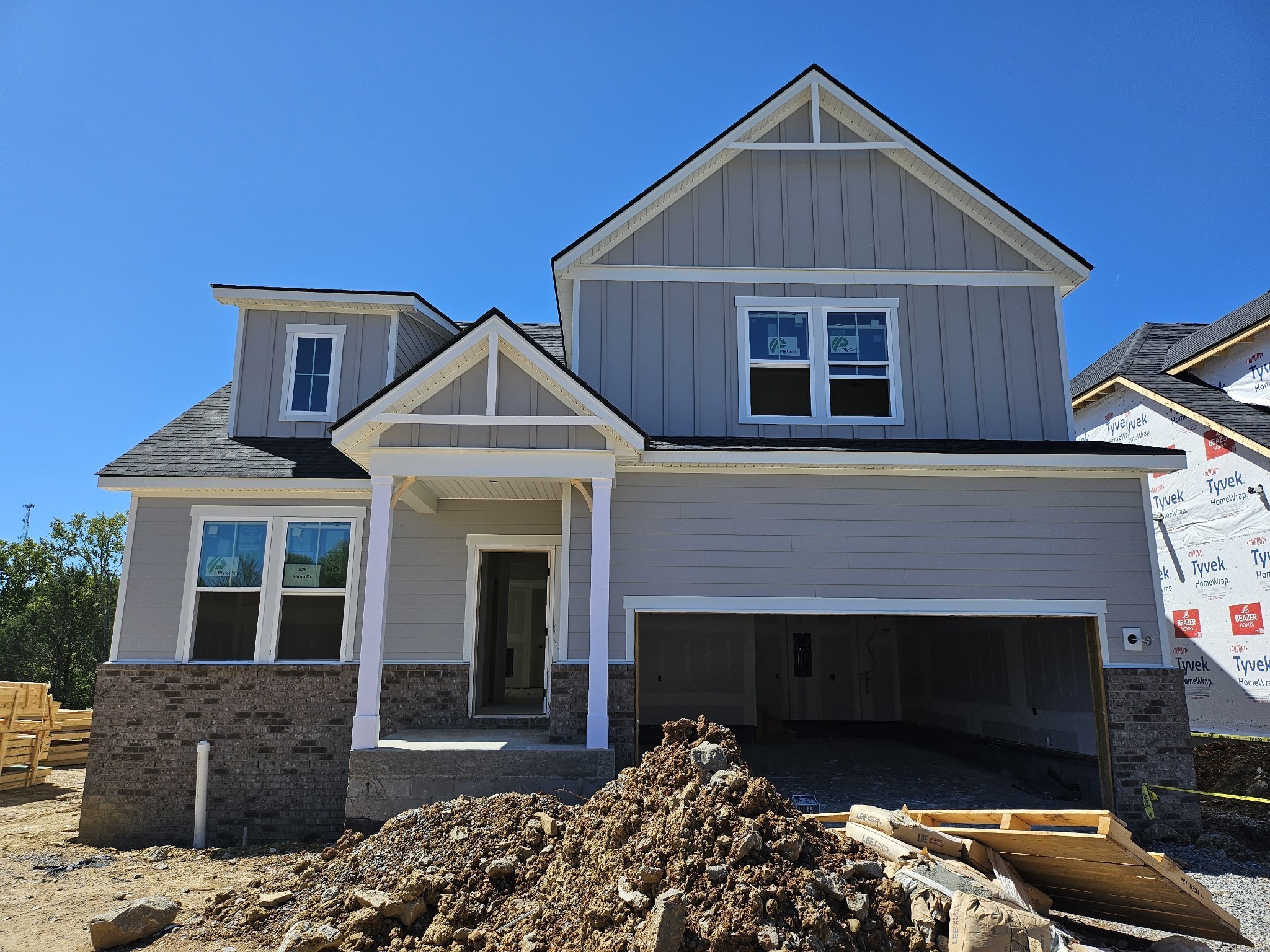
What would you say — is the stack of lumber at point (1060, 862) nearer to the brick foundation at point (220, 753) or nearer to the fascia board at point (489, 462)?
the fascia board at point (489, 462)

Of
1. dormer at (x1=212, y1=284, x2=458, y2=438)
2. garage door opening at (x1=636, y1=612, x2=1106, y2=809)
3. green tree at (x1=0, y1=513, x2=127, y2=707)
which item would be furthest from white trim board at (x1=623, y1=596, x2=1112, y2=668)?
green tree at (x1=0, y1=513, x2=127, y2=707)

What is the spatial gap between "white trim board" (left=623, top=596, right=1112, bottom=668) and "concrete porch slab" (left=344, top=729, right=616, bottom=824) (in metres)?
1.60

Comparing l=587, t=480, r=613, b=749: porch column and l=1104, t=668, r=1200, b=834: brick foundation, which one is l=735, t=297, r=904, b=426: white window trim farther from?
l=1104, t=668, r=1200, b=834: brick foundation

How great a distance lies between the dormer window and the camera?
11.9m

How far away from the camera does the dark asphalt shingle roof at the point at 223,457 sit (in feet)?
34.2

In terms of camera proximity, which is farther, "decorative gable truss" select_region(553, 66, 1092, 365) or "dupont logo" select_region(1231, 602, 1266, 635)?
"dupont logo" select_region(1231, 602, 1266, 635)

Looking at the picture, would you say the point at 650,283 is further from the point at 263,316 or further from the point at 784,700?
the point at 784,700

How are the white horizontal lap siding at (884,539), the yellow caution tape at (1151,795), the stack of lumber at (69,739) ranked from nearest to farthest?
the yellow caution tape at (1151,795)
the white horizontal lap siding at (884,539)
the stack of lumber at (69,739)

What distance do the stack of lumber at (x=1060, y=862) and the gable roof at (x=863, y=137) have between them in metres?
7.47

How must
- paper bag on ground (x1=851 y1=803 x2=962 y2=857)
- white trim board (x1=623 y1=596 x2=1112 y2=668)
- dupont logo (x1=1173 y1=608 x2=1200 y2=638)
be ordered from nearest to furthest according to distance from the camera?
paper bag on ground (x1=851 y1=803 x2=962 y2=857), white trim board (x1=623 y1=596 x2=1112 y2=668), dupont logo (x1=1173 y1=608 x2=1200 y2=638)

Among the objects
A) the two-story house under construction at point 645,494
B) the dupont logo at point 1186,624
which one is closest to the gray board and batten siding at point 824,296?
the two-story house under construction at point 645,494

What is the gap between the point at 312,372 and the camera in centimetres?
1201

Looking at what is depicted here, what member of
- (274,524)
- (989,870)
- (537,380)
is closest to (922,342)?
(537,380)

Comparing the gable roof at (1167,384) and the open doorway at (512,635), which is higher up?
the gable roof at (1167,384)
